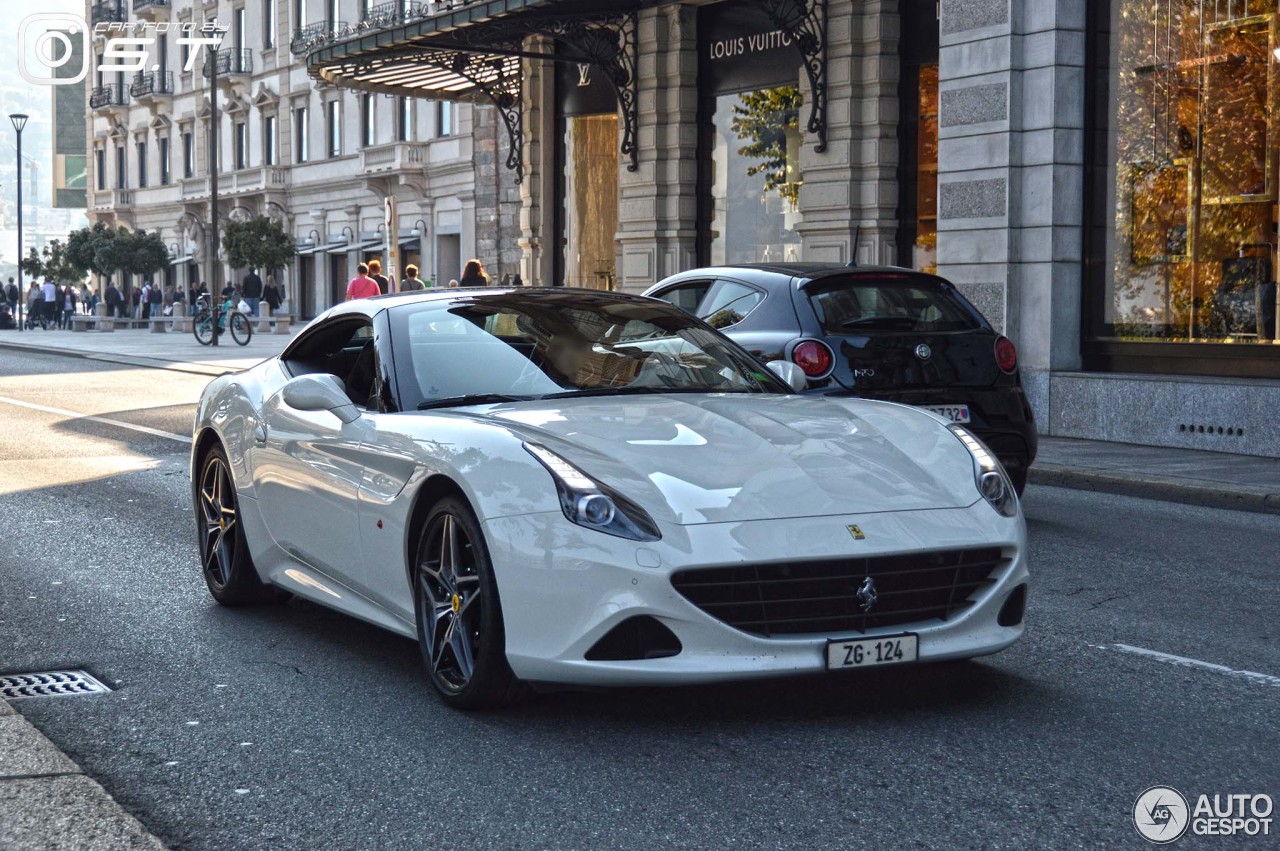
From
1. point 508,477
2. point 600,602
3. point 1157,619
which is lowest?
point 1157,619

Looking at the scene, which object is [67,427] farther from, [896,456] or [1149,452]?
[896,456]

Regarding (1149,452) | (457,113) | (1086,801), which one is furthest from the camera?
(457,113)

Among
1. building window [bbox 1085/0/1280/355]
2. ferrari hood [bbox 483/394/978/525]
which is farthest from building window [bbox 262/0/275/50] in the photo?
ferrari hood [bbox 483/394/978/525]

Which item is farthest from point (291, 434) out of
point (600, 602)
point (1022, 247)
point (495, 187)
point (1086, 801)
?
point (495, 187)

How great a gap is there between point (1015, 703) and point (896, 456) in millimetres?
835

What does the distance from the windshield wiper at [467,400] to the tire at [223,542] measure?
1.55 meters

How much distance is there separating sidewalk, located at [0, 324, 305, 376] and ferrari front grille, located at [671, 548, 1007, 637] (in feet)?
68.9

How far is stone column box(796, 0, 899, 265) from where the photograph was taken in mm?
21062

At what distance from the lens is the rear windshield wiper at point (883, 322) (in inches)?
404

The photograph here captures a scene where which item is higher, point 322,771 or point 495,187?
point 495,187

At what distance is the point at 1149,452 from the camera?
14281mm

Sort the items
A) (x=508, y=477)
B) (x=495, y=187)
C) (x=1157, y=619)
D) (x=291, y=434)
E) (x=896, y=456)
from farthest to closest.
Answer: (x=495, y=187) → (x=1157, y=619) → (x=291, y=434) → (x=896, y=456) → (x=508, y=477)

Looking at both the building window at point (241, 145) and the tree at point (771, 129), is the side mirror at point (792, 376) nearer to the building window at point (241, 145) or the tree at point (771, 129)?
the tree at point (771, 129)

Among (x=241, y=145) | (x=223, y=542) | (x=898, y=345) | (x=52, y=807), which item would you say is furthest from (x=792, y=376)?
(x=241, y=145)
